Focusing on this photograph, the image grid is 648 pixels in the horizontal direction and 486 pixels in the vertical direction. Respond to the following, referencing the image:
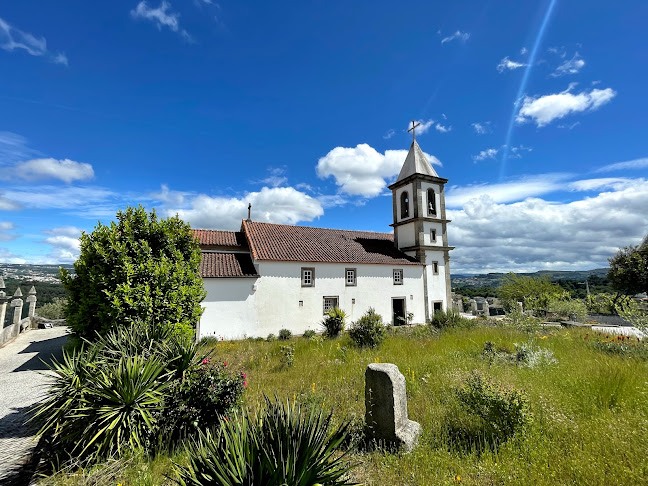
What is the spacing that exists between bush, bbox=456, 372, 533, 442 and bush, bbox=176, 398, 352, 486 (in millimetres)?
2845

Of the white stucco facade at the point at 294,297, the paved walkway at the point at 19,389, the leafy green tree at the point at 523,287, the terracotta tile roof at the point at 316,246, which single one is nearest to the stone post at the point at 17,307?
the paved walkway at the point at 19,389

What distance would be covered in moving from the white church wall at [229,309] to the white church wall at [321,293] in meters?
0.58

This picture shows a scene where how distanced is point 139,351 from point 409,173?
78.1 feet

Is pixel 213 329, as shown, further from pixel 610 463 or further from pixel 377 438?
pixel 610 463

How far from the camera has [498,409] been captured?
13.5 feet

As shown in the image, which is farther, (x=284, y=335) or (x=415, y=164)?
(x=415, y=164)

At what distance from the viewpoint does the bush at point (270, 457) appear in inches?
86.3

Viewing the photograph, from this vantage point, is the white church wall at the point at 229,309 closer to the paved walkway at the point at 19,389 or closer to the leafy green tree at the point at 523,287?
the paved walkway at the point at 19,389

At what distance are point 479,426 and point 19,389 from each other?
11290 millimetres

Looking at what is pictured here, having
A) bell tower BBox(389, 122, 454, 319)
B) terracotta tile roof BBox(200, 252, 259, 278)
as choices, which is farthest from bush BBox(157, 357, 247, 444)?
bell tower BBox(389, 122, 454, 319)

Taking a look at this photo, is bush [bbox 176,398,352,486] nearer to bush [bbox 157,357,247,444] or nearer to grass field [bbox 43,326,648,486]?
grass field [bbox 43,326,648,486]

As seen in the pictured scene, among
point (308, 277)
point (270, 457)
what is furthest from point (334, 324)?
point (270, 457)

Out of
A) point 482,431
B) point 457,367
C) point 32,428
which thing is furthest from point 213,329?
point 482,431

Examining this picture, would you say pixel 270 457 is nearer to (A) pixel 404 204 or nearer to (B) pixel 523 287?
(A) pixel 404 204
